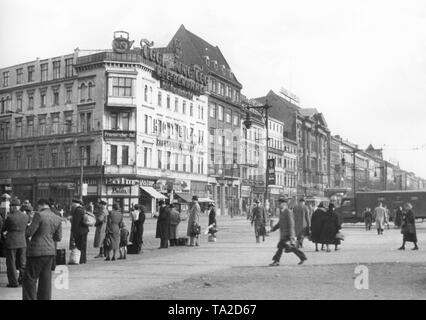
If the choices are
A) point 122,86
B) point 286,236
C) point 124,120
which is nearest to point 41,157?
point 124,120

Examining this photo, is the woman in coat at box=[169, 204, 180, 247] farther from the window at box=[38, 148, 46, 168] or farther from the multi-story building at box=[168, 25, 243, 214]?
the window at box=[38, 148, 46, 168]

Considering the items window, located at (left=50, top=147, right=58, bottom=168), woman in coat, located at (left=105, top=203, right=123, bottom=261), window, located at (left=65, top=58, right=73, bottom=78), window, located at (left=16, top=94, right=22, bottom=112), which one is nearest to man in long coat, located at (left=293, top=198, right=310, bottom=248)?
woman in coat, located at (left=105, top=203, right=123, bottom=261)

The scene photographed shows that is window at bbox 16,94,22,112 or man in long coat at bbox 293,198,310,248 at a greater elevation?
window at bbox 16,94,22,112

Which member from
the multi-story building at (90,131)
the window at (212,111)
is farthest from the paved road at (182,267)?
the multi-story building at (90,131)

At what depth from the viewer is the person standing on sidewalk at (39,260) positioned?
29.3 ft

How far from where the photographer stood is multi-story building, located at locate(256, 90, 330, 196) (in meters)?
104

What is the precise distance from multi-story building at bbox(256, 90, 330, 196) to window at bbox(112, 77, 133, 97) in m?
49.0

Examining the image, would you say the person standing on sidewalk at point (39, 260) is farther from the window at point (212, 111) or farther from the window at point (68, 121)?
the window at point (68, 121)

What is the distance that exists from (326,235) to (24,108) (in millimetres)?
35090

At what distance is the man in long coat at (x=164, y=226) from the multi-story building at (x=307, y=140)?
255 feet

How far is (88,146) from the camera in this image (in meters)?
52.8

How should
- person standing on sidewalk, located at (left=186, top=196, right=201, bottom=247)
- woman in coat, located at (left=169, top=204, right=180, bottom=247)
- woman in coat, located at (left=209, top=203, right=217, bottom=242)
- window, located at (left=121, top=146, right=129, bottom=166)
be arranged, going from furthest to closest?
window, located at (left=121, top=146, right=129, bottom=166) → woman in coat, located at (left=209, top=203, right=217, bottom=242) → person standing on sidewalk, located at (left=186, top=196, right=201, bottom=247) → woman in coat, located at (left=169, top=204, right=180, bottom=247)

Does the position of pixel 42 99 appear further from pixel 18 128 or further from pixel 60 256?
pixel 60 256

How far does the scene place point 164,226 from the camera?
72.9 ft
